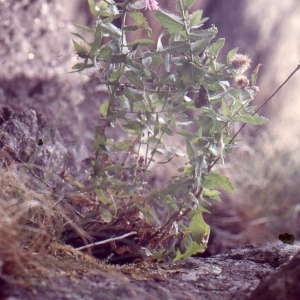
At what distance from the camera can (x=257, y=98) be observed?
2689 millimetres

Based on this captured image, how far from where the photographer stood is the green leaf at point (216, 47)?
1.02 metres

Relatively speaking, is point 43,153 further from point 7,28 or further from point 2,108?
point 7,28

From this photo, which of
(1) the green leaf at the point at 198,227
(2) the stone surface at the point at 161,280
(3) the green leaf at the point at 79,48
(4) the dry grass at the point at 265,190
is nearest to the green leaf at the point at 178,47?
(3) the green leaf at the point at 79,48

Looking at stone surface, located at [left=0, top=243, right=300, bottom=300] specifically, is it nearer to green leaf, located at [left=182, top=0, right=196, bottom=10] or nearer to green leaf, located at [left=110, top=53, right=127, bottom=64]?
green leaf, located at [left=110, top=53, right=127, bottom=64]

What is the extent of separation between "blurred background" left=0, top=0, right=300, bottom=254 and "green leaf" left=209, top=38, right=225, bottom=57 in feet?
1.30

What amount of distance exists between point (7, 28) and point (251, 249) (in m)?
1.24

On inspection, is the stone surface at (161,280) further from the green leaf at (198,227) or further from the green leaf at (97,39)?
the green leaf at (97,39)

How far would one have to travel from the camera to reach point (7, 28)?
1475 millimetres

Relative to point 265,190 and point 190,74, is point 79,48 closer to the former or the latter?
point 190,74

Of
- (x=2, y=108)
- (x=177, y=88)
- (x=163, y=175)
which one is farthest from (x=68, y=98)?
(x=177, y=88)

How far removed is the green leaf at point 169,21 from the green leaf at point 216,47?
0.33 ft

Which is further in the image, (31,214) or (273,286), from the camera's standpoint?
(31,214)

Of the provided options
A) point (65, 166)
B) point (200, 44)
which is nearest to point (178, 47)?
point (200, 44)

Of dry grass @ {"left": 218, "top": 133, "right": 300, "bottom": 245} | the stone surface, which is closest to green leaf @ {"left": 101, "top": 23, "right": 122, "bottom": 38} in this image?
the stone surface
